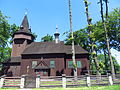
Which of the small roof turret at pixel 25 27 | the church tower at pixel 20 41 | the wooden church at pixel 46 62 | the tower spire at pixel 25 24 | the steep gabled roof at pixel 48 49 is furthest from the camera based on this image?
the tower spire at pixel 25 24

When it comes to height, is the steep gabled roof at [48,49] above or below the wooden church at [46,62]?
above

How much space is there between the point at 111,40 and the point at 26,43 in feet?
76.3

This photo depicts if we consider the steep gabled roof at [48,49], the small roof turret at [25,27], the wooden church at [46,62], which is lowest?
the wooden church at [46,62]

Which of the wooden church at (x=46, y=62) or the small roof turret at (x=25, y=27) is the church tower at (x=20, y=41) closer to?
the small roof turret at (x=25, y=27)

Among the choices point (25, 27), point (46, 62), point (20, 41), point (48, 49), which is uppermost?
point (25, 27)

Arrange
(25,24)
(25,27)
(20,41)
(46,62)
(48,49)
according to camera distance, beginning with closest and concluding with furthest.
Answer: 1. (46,62)
2. (48,49)
3. (20,41)
4. (25,27)
5. (25,24)

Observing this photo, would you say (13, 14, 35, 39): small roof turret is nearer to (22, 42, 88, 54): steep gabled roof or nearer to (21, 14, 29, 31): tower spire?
(21, 14, 29, 31): tower spire

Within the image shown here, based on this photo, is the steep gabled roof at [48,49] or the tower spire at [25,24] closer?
the steep gabled roof at [48,49]

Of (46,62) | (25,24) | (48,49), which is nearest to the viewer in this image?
(46,62)

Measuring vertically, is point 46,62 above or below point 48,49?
below

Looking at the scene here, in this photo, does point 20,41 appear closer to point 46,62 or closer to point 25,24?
point 25,24

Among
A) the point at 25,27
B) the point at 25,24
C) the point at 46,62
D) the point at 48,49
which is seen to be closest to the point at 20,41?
the point at 25,27

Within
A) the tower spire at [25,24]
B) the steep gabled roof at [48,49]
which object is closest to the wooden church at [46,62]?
the steep gabled roof at [48,49]

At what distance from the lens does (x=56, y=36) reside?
27.4 meters
